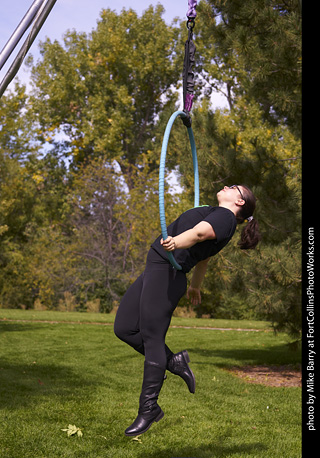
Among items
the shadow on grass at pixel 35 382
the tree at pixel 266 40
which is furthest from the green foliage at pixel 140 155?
the shadow on grass at pixel 35 382

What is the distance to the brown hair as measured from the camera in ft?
11.9

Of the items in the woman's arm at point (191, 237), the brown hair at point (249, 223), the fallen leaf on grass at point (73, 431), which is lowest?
the fallen leaf on grass at point (73, 431)

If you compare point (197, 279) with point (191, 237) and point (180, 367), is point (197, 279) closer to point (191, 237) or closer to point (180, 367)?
point (180, 367)

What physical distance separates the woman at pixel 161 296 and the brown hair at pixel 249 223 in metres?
0.03

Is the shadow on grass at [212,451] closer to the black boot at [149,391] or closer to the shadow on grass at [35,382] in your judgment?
the shadow on grass at [35,382]

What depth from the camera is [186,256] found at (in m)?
3.39

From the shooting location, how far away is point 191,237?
10.4 ft

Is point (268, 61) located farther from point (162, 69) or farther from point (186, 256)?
point (162, 69)

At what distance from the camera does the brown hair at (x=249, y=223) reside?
3639 mm

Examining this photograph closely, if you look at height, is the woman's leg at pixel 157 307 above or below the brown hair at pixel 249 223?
below

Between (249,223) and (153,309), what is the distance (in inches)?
41.9

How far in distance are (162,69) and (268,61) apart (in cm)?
2341

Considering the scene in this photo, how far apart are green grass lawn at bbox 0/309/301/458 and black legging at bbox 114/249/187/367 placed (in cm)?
271
